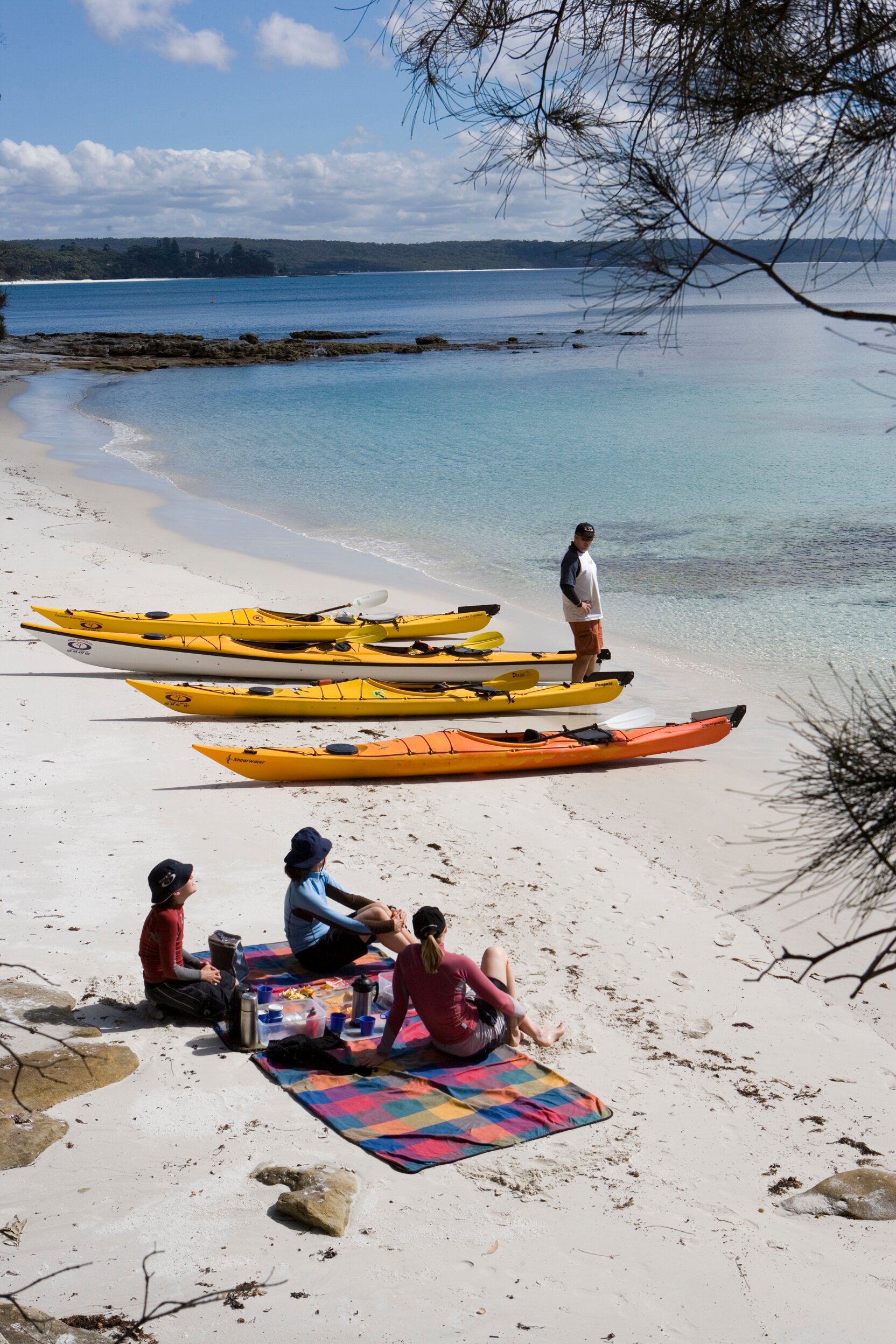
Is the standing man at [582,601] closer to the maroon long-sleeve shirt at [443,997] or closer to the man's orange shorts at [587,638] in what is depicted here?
the man's orange shorts at [587,638]

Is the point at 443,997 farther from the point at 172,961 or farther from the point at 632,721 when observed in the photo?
the point at 632,721

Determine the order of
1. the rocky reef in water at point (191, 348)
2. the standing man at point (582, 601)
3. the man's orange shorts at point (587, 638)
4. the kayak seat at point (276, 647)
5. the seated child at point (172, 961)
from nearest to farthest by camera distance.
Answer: the seated child at point (172, 961), the standing man at point (582, 601), the man's orange shorts at point (587, 638), the kayak seat at point (276, 647), the rocky reef in water at point (191, 348)

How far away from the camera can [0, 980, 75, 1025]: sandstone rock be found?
4.70 m

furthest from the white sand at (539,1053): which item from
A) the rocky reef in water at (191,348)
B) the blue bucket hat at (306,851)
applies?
the rocky reef in water at (191,348)

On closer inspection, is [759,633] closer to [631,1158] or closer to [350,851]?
[350,851]

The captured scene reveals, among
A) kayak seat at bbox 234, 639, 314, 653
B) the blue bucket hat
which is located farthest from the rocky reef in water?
the blue bucket hat

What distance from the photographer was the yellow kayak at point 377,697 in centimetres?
928

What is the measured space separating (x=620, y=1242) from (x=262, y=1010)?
187 centimetres

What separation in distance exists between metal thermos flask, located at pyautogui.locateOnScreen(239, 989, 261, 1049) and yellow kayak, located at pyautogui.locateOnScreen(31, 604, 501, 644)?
6.07 metres

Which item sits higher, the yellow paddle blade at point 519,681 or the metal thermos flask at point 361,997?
the yellow paddle blade at point 519,681

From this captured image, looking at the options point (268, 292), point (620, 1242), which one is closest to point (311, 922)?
point (620, 1242)

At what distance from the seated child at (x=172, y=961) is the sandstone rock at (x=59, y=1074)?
34 cm

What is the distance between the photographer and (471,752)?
866 cm

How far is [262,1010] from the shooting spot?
499cm
